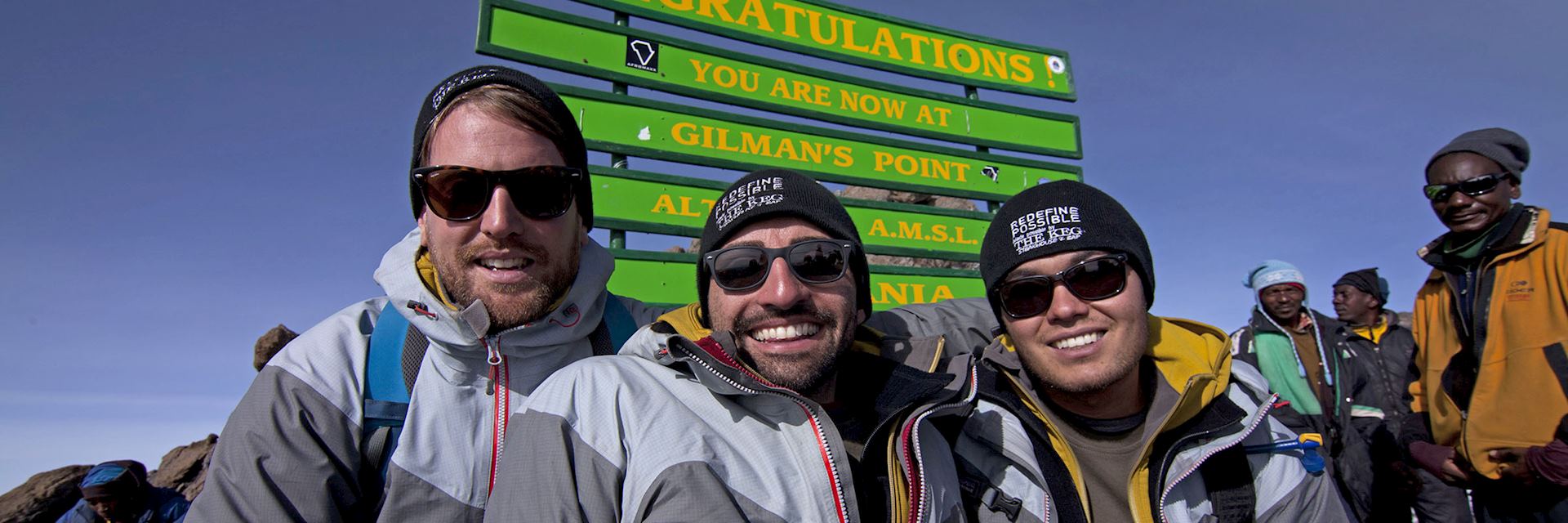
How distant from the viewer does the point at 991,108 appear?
855cm

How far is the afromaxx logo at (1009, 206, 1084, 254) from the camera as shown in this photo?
2869mm

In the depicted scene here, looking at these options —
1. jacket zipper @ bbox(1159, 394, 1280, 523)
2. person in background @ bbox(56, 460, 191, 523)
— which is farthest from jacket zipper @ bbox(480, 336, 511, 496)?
person in background @ bbox(56, 460, 191, 523)

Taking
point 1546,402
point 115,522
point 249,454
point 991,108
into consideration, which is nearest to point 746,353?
point 249,454

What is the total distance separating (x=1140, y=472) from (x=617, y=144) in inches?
191

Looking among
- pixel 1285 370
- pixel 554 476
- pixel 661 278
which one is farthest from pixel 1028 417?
pixel 1285 370

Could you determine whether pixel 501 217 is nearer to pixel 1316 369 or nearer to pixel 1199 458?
pixel 1199 458

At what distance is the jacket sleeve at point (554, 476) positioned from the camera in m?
1.86

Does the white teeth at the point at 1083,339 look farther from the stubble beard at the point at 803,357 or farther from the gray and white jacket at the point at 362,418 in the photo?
the gray and white jacket at the point at 362,418

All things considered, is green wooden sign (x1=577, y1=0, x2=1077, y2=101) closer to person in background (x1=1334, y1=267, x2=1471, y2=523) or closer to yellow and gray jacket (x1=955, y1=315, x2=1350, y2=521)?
person in background (x1=1334, y1=267, x2=1471, y2=523)

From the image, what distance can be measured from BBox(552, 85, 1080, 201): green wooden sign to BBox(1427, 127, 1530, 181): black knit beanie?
4.37 meters

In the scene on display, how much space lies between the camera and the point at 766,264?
2.54 meters

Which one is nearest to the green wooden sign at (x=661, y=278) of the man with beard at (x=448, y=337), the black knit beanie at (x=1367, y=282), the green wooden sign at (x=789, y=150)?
the green wooden sign at (x=789, y=150)

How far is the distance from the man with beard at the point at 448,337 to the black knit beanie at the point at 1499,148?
176 inches

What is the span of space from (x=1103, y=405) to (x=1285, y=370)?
4.90 meters
